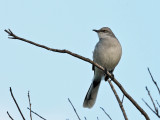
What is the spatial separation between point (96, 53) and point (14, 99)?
403cm

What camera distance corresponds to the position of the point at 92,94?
289 inches

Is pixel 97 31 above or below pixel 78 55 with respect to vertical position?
above

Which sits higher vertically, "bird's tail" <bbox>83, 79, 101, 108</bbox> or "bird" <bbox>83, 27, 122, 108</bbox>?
"bird" <bbox>83, 27, 122, 108</bbox>

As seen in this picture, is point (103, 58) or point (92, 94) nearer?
point (103, 58)

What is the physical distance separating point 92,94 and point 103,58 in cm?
95

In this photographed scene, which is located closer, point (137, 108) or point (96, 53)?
point (137, 108)

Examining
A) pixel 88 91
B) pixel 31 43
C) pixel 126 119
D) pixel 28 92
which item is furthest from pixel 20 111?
pixel 88 91

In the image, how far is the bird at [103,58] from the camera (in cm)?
703

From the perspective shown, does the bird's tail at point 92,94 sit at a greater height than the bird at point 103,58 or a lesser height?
lesser

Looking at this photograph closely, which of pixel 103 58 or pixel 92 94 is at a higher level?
pixel 103 58

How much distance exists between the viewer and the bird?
23.1 feet

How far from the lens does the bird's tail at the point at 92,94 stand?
6.95 metres

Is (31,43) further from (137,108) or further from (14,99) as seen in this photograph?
(137,108)

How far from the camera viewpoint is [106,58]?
7.03 m
